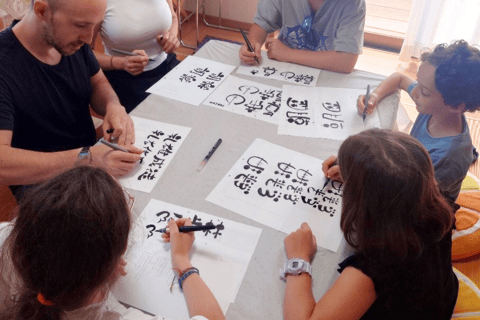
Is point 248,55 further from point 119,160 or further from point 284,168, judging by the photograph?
point 119,160

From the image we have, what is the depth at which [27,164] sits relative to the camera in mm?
1098

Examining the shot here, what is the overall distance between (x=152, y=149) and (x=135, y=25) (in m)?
0.81

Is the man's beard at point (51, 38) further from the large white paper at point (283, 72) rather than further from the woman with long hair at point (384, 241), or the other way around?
the woman with long hair at point (384, 241)

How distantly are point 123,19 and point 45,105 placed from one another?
61 cm

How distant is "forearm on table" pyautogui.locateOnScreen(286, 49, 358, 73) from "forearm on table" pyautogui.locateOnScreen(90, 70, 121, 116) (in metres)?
0.78

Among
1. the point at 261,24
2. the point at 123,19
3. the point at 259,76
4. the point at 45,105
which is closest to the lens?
the point at 45,105

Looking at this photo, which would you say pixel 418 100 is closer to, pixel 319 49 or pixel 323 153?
pixel 323 153

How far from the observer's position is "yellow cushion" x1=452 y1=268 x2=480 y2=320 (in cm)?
119

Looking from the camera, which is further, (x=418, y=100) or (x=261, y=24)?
(x=261, y=24)

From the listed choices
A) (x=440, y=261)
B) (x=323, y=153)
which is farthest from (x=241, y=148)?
(x=440, y=261)

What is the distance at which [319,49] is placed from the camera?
5.82 feet

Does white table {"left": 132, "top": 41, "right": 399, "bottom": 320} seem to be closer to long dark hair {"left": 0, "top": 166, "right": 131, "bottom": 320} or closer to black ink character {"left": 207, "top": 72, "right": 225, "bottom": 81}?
black ink character {"left": 207, "top": 72, "right": 225, "bottom": 81}

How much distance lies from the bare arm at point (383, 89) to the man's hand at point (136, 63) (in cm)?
89

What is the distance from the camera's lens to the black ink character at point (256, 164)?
112cm
